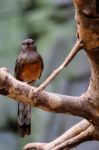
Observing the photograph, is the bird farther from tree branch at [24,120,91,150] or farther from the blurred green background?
the blurred green background

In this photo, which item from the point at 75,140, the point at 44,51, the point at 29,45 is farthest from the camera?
the point at 44,51

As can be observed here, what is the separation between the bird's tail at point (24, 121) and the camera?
1956 millimetres

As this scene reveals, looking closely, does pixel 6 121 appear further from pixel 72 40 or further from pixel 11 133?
pixel 72 40

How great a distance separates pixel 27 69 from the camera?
2.04m

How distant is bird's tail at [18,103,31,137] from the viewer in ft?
6.42

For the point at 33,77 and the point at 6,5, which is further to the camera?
the point at 6,5

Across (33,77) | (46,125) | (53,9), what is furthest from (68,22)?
(33,77)

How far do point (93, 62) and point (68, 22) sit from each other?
262 cm

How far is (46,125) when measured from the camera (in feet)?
13.3

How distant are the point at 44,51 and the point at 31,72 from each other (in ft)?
6.92

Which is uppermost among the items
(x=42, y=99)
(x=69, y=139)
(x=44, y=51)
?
(x=42, y=99)

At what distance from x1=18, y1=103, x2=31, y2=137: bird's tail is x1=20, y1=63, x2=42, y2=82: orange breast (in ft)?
0.32

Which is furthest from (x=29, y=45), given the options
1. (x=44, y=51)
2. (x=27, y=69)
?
(x=44, y=51)

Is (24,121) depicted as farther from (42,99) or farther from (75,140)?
(42,99)
